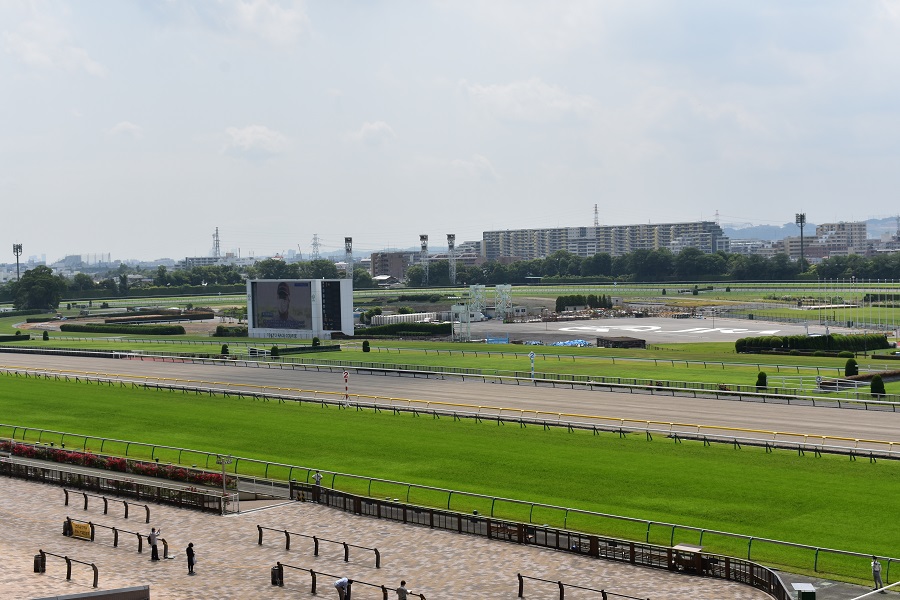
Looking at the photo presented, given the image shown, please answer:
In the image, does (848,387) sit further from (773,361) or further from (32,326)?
(32,326)

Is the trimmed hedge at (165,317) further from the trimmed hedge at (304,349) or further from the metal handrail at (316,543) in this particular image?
the metal handrail at (316,543)

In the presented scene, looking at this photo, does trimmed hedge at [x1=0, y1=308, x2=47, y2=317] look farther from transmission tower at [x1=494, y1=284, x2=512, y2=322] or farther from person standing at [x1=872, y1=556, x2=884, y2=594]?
person standing at [x1=872, y1=556, x2=884, y2=594]

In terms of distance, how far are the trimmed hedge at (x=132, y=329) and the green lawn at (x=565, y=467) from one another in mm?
64167

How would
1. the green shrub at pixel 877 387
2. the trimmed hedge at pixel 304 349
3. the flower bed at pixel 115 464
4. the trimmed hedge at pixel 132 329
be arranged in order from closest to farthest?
the flower bed at pixel 115 464 < the green shrub at pixel 877 387 < the trimmed hedge at pixel 304 349 < the trimmed hedge at pixel 132 329

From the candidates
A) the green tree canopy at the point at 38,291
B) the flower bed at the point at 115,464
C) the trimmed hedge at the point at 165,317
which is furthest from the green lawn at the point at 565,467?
the green tree canopy at the point at 38,291

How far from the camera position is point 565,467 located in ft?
126

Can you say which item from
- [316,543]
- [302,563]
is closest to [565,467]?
[316,543]

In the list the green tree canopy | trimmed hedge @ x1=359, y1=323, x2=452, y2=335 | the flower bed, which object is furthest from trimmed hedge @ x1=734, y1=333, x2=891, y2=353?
the green tree canopy

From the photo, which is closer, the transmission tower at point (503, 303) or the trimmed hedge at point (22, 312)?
the transmission tower at point (503, 303)

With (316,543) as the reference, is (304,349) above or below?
above

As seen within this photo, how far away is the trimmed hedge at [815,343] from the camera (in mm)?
81375

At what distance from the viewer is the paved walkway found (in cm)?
2456

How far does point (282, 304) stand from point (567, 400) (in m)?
56.8

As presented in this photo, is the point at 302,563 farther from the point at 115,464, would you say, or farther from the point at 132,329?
the point at 132,329
